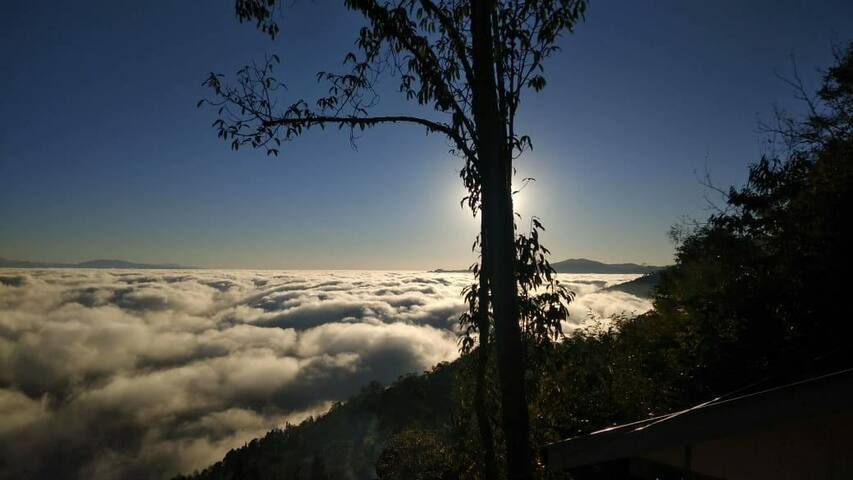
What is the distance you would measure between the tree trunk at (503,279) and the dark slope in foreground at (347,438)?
49891mm

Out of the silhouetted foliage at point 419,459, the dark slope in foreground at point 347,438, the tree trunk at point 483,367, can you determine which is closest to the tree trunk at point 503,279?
the tree trunk at point 483,367

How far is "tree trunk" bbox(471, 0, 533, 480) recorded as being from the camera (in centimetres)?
364

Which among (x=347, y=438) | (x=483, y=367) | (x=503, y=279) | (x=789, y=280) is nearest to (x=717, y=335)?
(x=789, y=280)

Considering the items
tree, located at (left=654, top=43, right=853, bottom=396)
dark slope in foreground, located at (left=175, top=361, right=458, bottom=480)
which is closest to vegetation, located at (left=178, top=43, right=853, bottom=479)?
tree, located at (left=654, top=43, right=853, bottom=396)

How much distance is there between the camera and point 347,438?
77562 millimetres

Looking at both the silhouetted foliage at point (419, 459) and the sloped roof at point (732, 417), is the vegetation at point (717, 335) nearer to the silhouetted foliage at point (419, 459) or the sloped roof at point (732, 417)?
the silhouetted foliage at point (419, 459)

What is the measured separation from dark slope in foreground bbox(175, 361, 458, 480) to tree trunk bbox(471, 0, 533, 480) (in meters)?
49.9

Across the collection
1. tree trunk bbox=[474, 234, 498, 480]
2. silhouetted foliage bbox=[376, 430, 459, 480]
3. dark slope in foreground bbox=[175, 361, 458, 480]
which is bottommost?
dark slope in foreground bbox=[175, 361, 458, 480]

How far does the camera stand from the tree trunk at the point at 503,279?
3.64 metres

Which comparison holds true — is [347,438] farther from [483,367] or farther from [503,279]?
[503,279]

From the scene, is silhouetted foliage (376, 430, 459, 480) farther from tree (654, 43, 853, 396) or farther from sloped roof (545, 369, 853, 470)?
sloped roof (545, 369, 853, 470)

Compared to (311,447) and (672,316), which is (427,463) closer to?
(672,316)

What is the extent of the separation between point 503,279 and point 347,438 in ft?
280

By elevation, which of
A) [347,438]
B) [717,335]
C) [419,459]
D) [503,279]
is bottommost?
[347,438]
